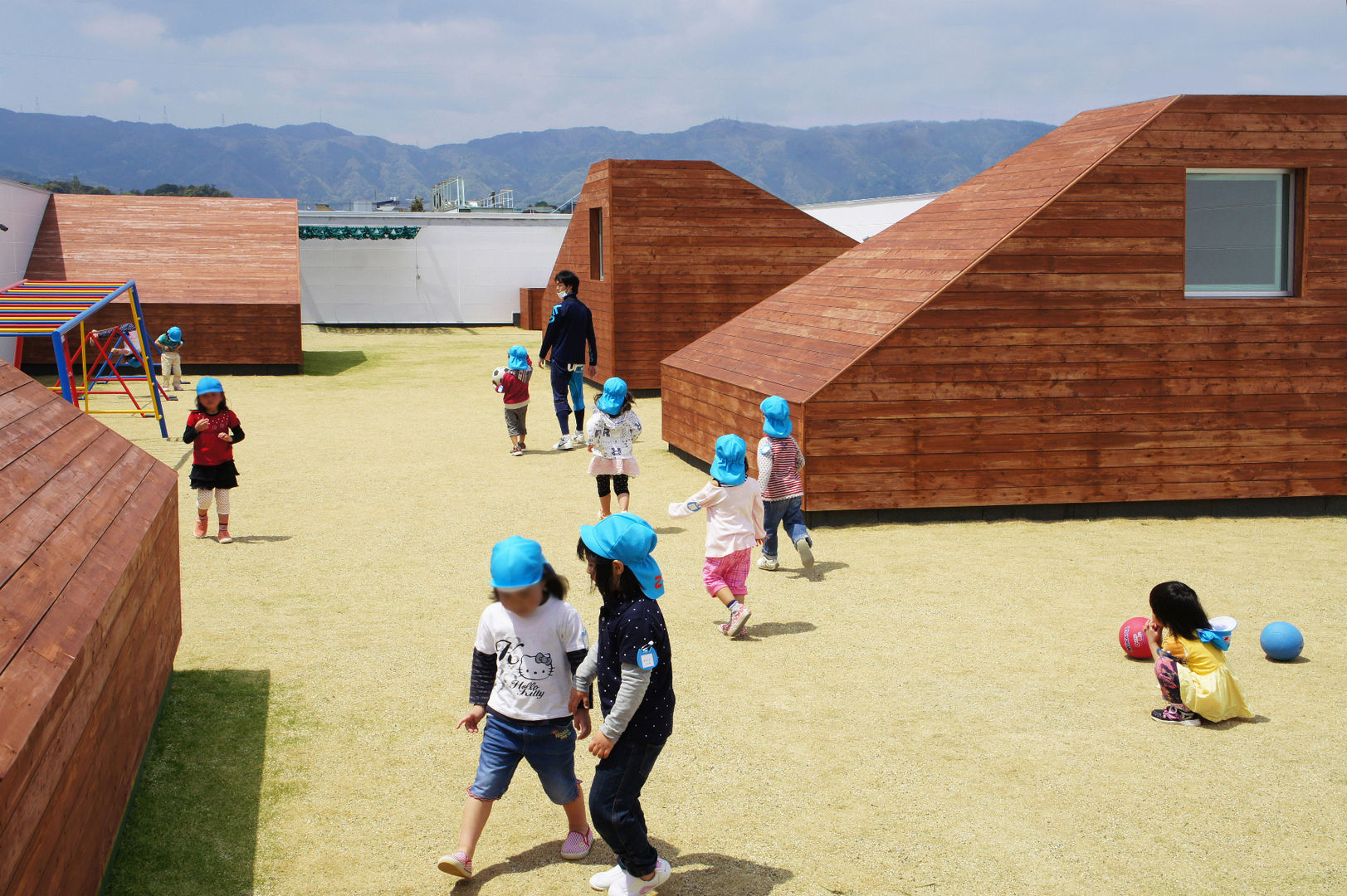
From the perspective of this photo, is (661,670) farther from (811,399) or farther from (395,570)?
(811,399)

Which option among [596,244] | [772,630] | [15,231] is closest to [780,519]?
[772,630]

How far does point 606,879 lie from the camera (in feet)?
14.3

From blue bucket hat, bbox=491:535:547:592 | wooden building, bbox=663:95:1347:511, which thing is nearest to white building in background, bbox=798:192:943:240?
wooden building, bbox=663:95:1347:511

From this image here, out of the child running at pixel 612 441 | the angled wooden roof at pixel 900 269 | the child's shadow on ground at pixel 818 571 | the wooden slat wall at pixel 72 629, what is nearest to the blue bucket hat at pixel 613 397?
the child running at pixel 612 441

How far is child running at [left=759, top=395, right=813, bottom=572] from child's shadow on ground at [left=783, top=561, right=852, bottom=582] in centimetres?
10

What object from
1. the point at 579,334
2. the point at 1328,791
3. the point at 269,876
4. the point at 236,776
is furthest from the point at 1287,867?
the point at 579,334

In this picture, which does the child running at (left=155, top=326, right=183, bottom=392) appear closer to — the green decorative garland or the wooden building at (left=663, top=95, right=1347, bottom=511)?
the wooden building at (left=663, top=95, right=1347, bottom=511)

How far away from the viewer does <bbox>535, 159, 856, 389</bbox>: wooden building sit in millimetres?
19594

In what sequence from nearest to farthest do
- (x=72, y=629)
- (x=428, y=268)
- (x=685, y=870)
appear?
(x=72, y=629) → (x=685, y=870) → (x=428, y=268)

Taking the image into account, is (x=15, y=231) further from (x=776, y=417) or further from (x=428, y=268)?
(x=776, y=417)

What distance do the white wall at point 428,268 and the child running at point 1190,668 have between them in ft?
110

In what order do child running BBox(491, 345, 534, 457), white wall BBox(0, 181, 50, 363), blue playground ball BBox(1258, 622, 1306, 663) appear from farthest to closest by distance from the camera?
1. white wall BBox(0, 181, 50, 363)
2. child running BBox(491, 345, 534, 457)
3. blue playground ball BBox(1258, 622, 1306, 663)

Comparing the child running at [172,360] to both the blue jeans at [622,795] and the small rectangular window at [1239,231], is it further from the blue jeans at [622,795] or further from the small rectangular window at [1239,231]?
the blue jeans at [622,795]

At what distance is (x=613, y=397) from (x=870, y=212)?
2255cm
